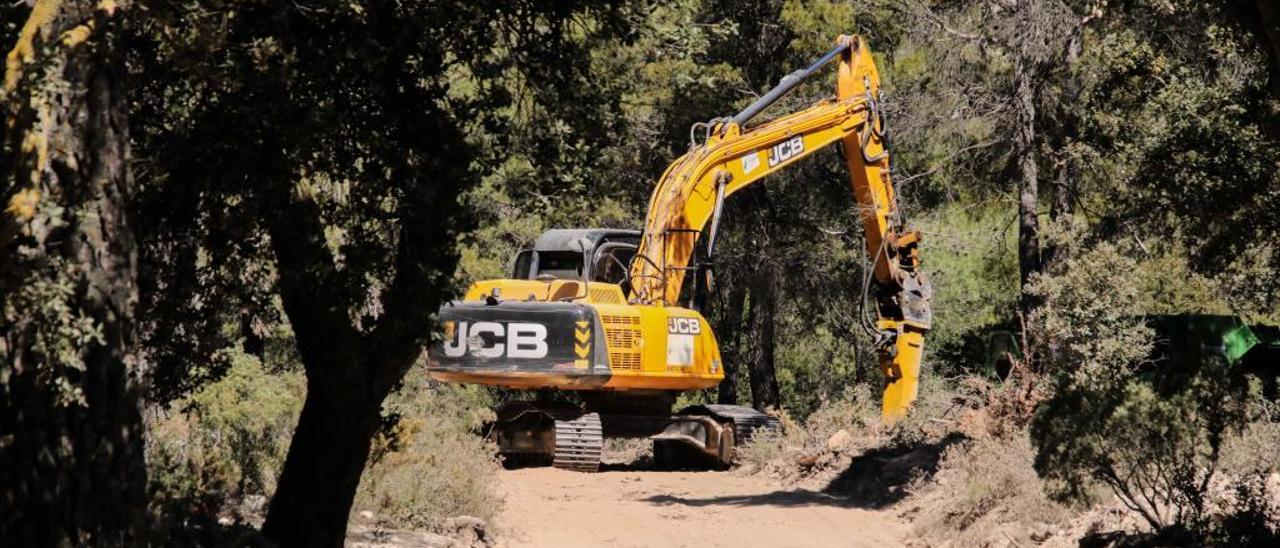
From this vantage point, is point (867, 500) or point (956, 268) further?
point (956, 268)

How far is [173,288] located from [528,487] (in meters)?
10.1

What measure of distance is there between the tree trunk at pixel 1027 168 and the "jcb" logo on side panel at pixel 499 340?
24.1 ft

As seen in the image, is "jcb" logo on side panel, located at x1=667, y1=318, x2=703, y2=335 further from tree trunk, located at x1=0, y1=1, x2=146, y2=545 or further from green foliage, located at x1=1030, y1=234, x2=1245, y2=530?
tree trunk, located at x1=0, y1=1, x2=146, y2=545

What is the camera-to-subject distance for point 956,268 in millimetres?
43656

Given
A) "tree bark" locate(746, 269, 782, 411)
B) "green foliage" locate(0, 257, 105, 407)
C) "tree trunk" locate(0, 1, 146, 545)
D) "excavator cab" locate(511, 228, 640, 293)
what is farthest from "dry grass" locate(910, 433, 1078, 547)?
"tree bark" locate(746, 269, 782, 411)

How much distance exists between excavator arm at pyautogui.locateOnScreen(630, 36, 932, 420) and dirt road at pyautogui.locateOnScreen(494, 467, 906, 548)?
8.89 ft

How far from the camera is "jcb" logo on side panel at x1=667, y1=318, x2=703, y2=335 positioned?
22.4m

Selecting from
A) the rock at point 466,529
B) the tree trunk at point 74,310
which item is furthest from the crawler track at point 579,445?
the tree trunk at point 74,310

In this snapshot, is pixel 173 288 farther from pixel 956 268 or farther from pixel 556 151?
pixel 956 268

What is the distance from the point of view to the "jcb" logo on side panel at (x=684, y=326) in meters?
22.4

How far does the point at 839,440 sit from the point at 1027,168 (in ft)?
16.6

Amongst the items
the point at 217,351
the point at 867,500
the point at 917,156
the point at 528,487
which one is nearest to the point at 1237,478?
the point at 867,500

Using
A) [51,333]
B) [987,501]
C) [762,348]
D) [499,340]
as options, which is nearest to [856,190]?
[499,340]

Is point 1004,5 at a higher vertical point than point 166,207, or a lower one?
higher
